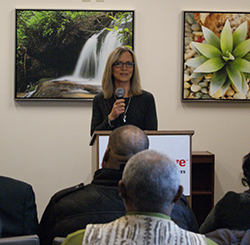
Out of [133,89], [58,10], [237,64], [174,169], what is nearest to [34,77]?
[58,10]

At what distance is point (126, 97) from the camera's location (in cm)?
345

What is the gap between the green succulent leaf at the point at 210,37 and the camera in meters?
4.75

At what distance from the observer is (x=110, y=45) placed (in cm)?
470

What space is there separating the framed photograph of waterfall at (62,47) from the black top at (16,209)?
2.73 meters

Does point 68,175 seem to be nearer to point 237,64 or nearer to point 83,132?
point 83,132

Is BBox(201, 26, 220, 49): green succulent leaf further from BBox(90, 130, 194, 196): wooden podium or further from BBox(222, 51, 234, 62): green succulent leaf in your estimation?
BBox(90, 130, 194, 196): wooden podium

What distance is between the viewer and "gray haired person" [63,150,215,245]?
3.76 ft

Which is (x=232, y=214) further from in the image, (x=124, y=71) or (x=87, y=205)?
(x=124, y=71)

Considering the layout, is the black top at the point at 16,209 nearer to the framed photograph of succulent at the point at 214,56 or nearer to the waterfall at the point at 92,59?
the waterfall at the point at 92,59

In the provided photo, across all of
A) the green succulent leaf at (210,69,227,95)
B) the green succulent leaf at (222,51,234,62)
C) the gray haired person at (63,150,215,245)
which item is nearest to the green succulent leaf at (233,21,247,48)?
the green succulent leaf at (222,51,234,62)

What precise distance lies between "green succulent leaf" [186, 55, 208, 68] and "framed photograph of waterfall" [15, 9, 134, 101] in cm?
72

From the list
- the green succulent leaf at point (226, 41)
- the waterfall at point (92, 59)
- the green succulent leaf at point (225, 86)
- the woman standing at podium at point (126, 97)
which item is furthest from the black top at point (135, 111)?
the green succulent leaf at point (226, 41)

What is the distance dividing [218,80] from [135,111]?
5.79 feet

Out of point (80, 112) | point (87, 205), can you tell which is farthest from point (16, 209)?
point (80, 112)
